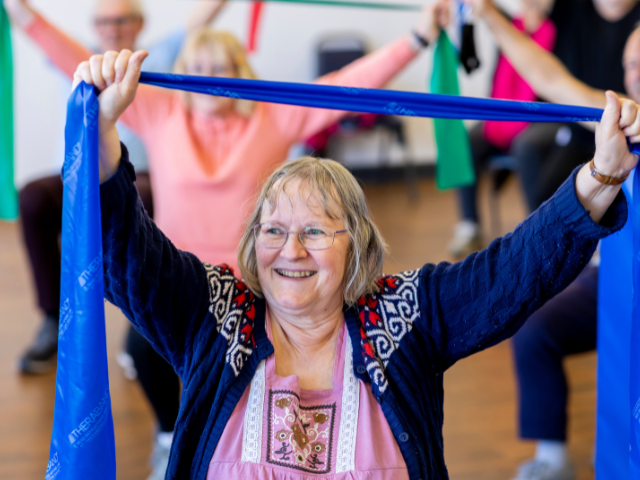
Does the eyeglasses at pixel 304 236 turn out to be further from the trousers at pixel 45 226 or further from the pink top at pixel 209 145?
the trousers at pixel 45 226

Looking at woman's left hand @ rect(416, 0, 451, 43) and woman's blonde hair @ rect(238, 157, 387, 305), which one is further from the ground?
woman's left hand @ rect(416, 0, 451, 43)

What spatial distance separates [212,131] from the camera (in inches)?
99.4

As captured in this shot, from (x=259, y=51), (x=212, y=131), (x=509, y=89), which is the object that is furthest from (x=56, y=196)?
(x=259, y=51)

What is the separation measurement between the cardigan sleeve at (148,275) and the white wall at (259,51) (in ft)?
14.4

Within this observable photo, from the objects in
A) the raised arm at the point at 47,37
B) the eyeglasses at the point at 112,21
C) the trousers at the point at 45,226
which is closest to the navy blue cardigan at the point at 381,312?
the raised arm at the point at 47,37

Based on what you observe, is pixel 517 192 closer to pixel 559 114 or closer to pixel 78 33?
pixel 78 33

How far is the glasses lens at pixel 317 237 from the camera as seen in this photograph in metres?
1.53

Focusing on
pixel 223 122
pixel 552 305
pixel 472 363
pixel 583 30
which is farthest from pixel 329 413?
pixel 583 30

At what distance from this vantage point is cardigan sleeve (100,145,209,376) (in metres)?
1.35

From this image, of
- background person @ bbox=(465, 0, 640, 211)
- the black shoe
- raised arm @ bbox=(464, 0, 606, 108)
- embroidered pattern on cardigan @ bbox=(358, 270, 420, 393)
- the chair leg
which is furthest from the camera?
the chair leg

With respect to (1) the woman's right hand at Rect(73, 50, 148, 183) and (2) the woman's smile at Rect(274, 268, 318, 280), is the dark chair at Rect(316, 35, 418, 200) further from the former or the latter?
(1) the woman's right hand at Rect(73, 50, 148, 183)

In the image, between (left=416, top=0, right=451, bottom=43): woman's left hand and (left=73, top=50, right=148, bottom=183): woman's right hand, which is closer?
(left=73, top=50, right=148, bottom=183): woman's right hand

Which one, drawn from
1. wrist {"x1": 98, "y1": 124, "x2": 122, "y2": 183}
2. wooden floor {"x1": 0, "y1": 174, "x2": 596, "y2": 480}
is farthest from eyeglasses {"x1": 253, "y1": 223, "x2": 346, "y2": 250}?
wooden floor {"x1": 0, "y1": 174, "x2": 596, "y2": 480}

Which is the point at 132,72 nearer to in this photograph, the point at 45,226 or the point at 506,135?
the point at 45,226
